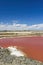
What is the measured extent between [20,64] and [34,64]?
4.06 ft

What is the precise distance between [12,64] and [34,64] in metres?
1.92

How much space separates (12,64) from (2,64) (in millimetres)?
905

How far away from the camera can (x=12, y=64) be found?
15320 millimetres

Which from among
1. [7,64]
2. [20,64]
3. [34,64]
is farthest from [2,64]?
[34,64]

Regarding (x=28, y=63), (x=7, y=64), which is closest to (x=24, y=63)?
(x=28, y=63)

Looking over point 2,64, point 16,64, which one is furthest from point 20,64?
point 2,64

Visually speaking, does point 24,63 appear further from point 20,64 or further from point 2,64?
point 2,64

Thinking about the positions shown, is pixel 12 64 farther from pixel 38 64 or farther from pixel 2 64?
pixel 38 64

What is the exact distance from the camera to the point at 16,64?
50.1 ft

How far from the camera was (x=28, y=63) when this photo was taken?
1606 cm

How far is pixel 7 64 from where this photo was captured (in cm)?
1519

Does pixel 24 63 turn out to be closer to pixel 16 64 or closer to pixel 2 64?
pixel 16 64

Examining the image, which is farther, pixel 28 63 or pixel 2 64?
pixel 28 63

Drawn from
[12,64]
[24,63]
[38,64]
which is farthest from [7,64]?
[38,64]
